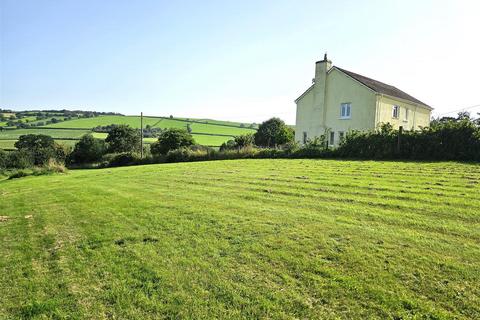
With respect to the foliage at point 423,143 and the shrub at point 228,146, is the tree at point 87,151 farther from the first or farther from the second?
the foliage at point 423,143

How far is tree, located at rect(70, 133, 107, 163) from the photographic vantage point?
47531 mm

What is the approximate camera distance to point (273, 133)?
44531 millimetres

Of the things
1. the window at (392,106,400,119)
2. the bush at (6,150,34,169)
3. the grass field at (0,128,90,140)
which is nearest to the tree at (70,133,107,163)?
the bush at (6,150,34,169)

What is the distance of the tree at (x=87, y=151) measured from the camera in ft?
156

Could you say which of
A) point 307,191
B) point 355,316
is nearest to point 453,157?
point 307,191

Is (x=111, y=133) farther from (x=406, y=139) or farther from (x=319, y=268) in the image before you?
(x=319, y=268)

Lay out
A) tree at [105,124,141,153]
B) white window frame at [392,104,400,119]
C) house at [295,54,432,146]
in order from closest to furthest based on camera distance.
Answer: house at [295,54,432,146] → white window frame at [392,104,400,119] → tree at [105,124,141,153]

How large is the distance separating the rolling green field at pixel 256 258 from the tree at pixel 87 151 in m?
43.8

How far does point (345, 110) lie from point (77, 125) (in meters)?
62.5

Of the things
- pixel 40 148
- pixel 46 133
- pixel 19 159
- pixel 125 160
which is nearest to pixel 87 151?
pixel 40 148

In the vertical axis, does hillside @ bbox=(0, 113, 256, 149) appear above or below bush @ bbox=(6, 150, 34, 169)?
above

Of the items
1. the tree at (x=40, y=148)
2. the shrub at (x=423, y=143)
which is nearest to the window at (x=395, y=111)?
the shrub at (x=423, y=143)

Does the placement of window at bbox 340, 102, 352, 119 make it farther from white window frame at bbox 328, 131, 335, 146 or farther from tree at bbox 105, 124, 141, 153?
tree at bbox 105, 124, 141, 153

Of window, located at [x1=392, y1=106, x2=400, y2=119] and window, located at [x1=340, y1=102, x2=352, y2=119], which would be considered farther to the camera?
window, located at [x1=392, y1=106, x2=400, y2=119]
